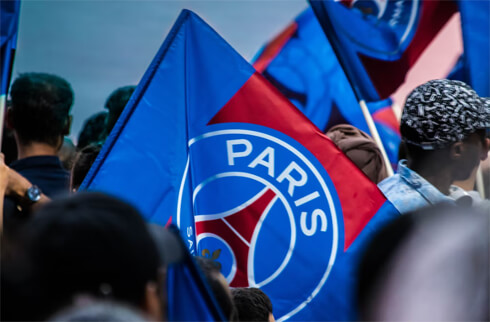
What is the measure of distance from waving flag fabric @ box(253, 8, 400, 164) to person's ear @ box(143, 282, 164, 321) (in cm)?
402

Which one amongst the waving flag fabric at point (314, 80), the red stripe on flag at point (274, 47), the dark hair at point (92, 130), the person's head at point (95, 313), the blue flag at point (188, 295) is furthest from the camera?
the red stripe on flag at point (274, 47)

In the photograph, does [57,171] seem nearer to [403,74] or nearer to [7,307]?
[7,307]

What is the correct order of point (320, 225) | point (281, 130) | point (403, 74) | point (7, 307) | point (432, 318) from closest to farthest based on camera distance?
point (432, 318), point (7, 307), point (320, 225), point (281, 130), point (403, 74)

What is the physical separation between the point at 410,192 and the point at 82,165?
170 cm

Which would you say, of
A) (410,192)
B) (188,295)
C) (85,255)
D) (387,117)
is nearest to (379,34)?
(387,117)

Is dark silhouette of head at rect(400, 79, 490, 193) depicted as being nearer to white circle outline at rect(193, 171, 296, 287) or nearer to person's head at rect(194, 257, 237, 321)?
white circle outline at rect(193, 171, 296, 287)

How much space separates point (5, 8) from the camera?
3.21 m

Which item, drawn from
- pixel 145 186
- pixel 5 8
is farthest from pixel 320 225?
pixel 5 8

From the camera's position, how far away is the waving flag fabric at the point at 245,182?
2.90 metres

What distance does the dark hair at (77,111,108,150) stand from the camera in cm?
484

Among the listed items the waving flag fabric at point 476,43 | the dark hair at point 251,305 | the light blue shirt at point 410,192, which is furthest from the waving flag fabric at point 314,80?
the dark hair at point 251,305

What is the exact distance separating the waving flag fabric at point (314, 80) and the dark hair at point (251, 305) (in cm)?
288

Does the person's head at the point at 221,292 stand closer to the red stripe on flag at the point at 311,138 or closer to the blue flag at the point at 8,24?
the red stripe on flag at the point at 311,138

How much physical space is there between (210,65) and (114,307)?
2.21m
